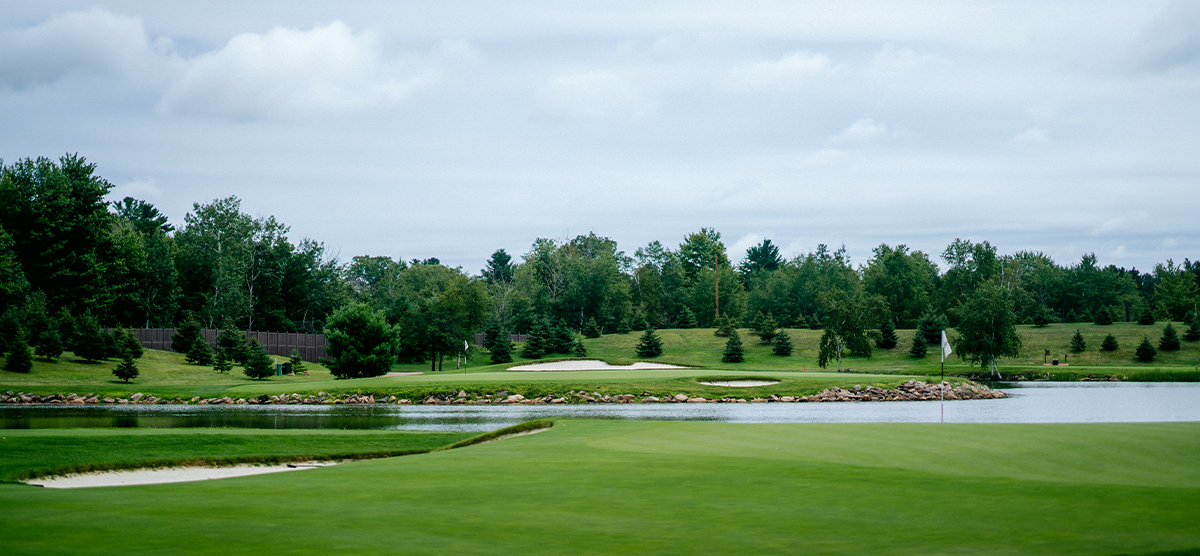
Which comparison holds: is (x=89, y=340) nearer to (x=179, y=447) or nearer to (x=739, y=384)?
(x=179, y=447)

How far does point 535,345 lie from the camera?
6681 cm

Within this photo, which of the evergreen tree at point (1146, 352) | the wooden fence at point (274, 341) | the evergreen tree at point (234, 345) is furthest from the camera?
the wooden fence at point (274, 341)

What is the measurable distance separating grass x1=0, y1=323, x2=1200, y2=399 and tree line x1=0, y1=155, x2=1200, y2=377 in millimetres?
3615

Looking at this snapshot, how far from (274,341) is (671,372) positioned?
40.2m

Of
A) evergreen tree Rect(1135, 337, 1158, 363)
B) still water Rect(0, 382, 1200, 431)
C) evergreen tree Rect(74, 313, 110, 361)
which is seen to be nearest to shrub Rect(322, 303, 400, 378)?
still water Rect(0, 382, 1200, 431)

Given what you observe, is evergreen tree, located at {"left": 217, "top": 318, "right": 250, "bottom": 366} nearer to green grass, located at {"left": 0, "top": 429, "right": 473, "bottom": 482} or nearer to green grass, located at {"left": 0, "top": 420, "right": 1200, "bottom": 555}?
green grass, located at {"left": 0, "top": 429, "right": 473, "bottom": 482}

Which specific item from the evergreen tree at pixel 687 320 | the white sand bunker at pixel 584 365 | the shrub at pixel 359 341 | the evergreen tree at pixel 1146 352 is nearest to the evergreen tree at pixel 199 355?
the shrub at pixel 359 341

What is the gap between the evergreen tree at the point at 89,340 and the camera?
150 feet

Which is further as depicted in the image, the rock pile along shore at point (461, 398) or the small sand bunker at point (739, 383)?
the small sand bunker at point (739, 383)

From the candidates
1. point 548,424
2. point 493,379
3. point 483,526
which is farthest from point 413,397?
point 483,526

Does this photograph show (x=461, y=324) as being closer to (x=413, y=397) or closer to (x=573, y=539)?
(x=413, y=397)

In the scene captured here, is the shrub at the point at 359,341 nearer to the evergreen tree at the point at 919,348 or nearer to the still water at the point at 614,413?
the still water at the point at 614,413

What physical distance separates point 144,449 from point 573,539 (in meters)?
13.2

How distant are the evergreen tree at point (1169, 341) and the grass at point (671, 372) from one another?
0.63 meters
